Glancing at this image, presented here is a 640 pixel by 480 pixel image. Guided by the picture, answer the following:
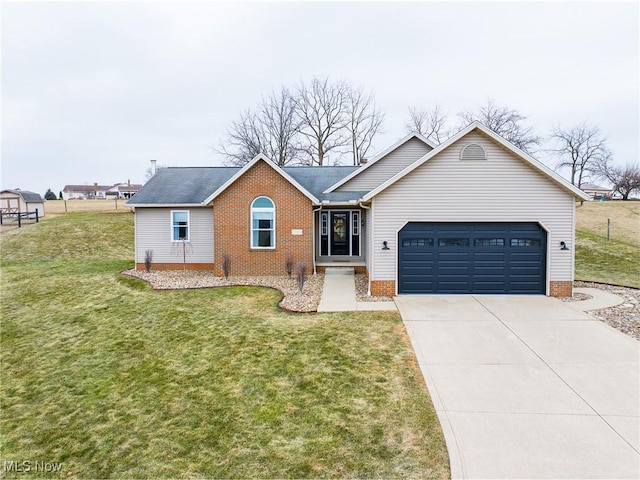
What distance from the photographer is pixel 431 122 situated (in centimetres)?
3803

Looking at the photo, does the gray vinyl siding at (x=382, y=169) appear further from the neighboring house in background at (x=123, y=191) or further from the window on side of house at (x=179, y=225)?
the neighboring house in background at (x=123, y=191)

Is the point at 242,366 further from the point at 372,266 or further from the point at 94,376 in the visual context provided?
the point at 372,266

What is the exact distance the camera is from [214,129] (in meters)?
39.9

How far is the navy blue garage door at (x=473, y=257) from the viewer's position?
37.6ft

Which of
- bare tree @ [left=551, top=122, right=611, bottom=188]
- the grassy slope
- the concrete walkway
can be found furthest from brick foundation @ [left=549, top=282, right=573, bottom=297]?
bare tree @ [left=551, top=122, right=611, bottom=188]

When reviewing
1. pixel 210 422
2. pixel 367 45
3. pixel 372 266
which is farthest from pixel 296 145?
pixel 210 422

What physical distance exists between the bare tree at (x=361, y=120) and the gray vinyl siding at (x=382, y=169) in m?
20.1

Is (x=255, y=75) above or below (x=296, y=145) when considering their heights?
above

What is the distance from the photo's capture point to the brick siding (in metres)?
14.7

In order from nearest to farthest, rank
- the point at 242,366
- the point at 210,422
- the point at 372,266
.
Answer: the point at 210,422, the point at 242,366, the point at 372,266

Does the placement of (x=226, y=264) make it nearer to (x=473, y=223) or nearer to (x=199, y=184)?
(x=199, y=184)

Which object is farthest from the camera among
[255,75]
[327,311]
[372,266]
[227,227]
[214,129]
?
[214,129]

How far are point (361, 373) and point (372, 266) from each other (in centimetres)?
548

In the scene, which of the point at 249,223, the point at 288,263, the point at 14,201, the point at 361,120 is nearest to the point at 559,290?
the point at 288,263
